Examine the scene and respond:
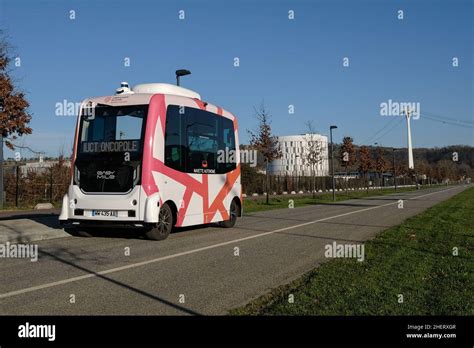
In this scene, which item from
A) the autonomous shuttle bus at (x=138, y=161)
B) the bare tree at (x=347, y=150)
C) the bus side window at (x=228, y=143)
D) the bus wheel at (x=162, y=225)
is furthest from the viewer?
the bare tree at (x=347, y=150)

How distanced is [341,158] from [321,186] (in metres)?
15.8

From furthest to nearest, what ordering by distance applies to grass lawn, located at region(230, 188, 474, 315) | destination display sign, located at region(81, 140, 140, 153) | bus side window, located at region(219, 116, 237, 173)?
bus side window, located at region(219, 116, 237, 173)
destination display sign, located at region(81, 140, 140, 153)
grass lawn, located at region(230, 188, 474, 315)

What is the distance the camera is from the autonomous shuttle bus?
1095 centimetres

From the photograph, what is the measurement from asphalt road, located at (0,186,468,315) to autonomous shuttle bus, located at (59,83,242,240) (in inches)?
26.6

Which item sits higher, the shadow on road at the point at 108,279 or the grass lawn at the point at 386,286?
the shadow on road at the point at 108,279

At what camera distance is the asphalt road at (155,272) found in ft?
18.8

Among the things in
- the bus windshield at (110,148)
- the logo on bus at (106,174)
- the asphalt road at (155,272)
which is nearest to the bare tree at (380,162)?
the asphalt road at (155,272)

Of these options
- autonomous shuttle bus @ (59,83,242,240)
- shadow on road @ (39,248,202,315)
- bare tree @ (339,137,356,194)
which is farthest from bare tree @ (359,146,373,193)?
shadow on road @ (39,248,202,315)

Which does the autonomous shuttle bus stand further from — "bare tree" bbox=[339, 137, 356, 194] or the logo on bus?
"bare tree" bbox=[339, 137, 356, 194]

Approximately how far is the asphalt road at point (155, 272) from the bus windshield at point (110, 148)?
1.50 meters

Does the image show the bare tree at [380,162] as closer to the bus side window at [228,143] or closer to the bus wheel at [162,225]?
the bus side window at [228,143]

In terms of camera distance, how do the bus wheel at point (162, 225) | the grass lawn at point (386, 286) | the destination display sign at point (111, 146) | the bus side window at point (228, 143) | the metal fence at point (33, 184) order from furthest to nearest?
the metal fence at point (33, 184) < the bus side window at point (228, 143) < the bus wheel at point (162, 225) < the destination display sign at point (111, 146) < the grass lawn at point (386, 286)

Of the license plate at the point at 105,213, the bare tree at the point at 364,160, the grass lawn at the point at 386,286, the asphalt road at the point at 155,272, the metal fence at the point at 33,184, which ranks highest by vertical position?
the bare tree at the point at 364,160
